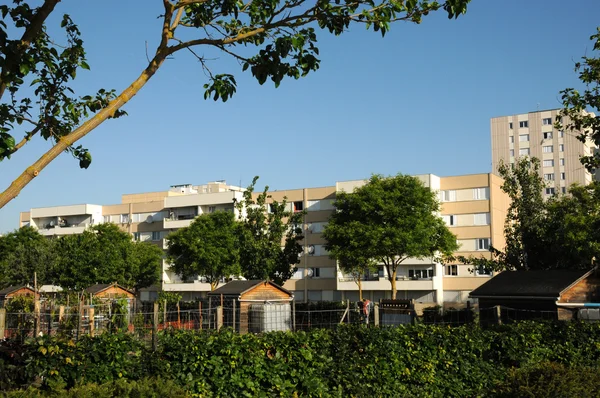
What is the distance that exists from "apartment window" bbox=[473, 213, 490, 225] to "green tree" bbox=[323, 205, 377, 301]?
1735 cm

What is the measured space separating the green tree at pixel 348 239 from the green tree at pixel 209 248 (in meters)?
11.0

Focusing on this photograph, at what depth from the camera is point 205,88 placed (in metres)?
8.04

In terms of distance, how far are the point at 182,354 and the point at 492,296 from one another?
790 inches

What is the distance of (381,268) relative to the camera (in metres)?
63.8

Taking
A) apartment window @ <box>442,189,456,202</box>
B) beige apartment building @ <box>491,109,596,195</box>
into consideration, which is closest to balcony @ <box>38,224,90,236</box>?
apartment window @ <box>442,189,456,202</box>

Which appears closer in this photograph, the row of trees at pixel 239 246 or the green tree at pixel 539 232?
the green tree at pixel 539 232

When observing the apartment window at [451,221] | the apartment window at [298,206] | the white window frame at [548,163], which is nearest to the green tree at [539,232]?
the apartment window at [451,221]

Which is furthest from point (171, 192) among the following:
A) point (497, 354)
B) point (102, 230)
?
point (497, 354)

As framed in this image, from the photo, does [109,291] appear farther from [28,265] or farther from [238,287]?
[28,265]

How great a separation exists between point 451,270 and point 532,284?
35992mm

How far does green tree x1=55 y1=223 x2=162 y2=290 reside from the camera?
182 feet

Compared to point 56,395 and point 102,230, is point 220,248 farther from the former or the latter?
point 56,395

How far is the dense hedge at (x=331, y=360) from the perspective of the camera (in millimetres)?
9531

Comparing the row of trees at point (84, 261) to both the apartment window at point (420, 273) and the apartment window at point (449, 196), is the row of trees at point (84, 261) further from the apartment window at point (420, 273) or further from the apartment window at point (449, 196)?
the apartment window at point (449, 196)
